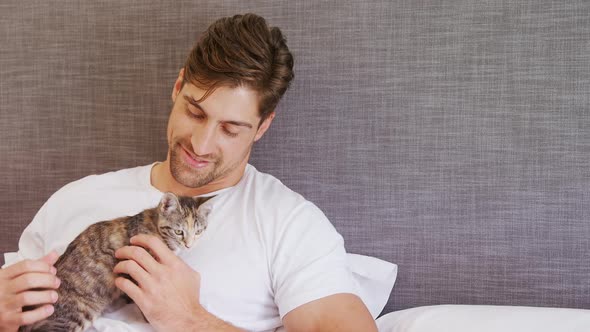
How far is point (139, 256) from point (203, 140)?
30 cm

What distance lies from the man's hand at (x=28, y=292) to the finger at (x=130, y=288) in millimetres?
129

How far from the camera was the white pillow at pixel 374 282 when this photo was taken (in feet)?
5.00

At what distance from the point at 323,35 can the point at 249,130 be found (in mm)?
395

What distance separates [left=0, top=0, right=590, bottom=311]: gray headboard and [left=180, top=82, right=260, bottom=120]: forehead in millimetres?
285

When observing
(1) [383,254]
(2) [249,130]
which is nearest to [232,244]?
(2) [249,130]

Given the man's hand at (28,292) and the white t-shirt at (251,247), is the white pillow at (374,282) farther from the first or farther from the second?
the man's hand at (28,292)

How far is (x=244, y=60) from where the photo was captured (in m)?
1.34

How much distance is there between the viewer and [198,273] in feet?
4.35

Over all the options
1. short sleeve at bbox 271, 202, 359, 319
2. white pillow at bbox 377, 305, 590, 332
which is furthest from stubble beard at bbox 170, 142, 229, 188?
white pillow at bbox 377, 305, 590, 332

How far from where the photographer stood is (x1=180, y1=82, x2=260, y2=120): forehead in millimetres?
1346

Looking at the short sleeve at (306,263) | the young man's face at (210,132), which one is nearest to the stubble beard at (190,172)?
the young man's face at (210,132)

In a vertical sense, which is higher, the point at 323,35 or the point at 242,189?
the point at 323,35

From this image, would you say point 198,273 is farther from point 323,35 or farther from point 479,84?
point 479,84

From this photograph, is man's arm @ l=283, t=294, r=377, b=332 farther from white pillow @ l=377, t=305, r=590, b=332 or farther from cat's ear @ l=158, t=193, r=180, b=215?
cat's ear @ l=158, t=193, r=180, b=215
